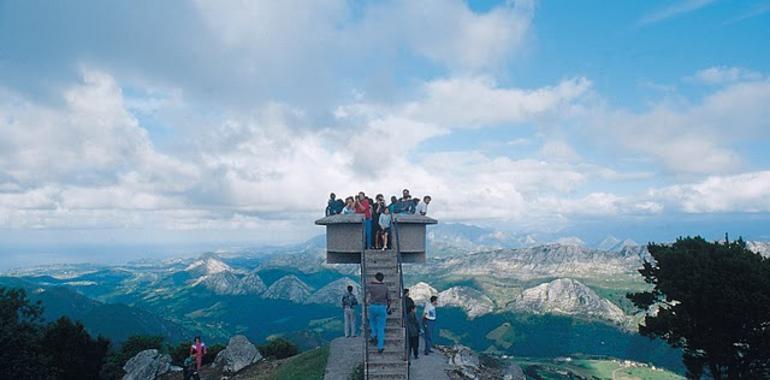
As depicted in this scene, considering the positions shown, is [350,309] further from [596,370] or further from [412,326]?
[596,370]

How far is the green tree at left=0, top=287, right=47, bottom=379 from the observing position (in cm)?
2414

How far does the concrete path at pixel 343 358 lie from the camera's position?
1688 centimetres

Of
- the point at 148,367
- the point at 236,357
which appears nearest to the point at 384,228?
the point at 236,357

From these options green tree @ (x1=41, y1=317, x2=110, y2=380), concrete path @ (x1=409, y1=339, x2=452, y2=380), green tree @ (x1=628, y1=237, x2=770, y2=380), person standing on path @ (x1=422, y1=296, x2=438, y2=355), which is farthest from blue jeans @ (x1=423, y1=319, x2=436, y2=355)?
green tree @ (x1=41, y1=317, x2=110, y2=380)

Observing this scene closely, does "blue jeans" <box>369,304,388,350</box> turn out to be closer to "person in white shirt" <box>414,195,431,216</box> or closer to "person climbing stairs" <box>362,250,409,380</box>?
"person climbing stairs" <box>362,250,409,380</box>

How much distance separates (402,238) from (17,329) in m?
21.8

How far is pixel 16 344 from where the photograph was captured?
2492 centimetres

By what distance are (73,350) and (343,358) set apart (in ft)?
103

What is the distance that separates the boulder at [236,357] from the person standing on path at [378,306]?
1034 centimetres

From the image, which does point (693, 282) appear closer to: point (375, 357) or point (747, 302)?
point (747, 302)

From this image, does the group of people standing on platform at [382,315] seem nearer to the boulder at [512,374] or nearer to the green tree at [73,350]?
the boulder at [512,374]

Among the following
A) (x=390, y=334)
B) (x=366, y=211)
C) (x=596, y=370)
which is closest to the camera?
(x=390, y=334)

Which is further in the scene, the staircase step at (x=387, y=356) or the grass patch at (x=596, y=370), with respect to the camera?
the grass patch at (x=596, y=370)

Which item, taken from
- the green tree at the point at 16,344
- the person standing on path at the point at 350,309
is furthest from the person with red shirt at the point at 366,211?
the green tree at the point at 16,344
